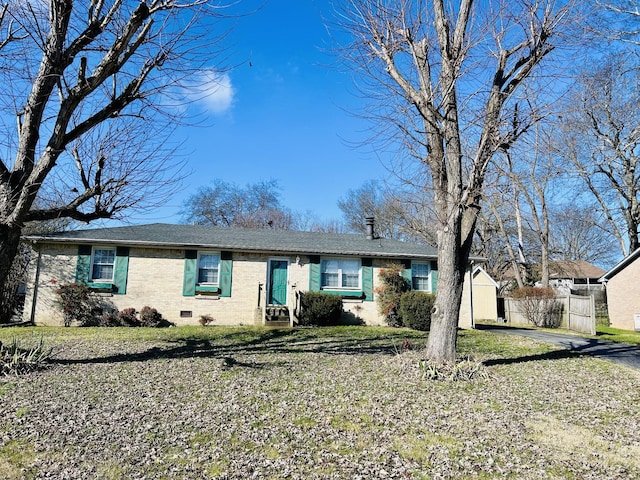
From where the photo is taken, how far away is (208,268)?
48.4ft

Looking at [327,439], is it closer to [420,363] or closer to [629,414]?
[420,363]

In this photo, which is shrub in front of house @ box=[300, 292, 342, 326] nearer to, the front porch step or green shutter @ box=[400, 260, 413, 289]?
the front porch step

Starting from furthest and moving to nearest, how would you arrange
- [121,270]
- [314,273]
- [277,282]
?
[314,273] → [277,282] → [121,270]

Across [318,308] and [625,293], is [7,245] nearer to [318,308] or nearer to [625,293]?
[318,308]

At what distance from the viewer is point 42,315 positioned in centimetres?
1359

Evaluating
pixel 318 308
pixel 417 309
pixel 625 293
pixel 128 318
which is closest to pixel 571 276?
pixel 625 293

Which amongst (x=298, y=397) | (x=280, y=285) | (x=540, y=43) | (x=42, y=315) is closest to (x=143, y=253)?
(x=42, y=315)

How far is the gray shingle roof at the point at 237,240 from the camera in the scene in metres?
14.1

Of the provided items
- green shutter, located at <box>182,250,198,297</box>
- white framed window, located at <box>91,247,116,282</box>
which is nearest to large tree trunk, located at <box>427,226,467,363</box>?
green shutter, located at <box>182,250,198,297</box>

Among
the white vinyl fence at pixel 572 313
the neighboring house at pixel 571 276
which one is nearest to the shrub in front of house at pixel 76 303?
the white vinyl fence at pixel 572 313

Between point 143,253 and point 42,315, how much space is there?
3.70 metres

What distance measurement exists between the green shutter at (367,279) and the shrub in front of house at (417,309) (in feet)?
4.52

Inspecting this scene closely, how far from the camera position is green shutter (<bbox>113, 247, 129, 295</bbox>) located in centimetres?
1396

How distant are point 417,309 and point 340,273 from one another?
312 cm
